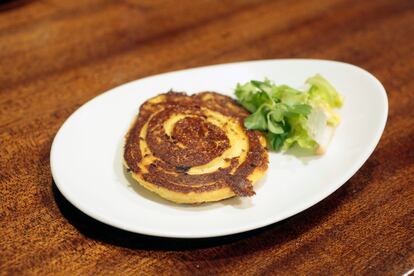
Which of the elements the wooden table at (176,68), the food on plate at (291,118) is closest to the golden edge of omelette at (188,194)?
the wooden table at (176,68)

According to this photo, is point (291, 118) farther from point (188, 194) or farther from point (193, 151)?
point (188, 194)

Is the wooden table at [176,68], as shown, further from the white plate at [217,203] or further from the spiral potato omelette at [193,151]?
the spiral potato omelette at [193,151]

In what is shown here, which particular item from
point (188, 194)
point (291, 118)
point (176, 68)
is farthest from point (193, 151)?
point (176, 68)

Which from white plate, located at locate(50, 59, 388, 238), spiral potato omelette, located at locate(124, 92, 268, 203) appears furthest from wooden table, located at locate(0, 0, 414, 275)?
spiral potato omelette, located at locate(124, 92, 268, 203)

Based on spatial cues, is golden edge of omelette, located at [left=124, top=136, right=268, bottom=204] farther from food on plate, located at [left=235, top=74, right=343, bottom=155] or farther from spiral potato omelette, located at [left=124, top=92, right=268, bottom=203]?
food on plate, located at [left=235, top=74, right=343, bottom=155]

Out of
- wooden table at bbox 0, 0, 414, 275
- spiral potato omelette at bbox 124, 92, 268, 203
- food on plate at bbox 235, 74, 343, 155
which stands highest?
food on plate at bbox 235, 74, 343, 155

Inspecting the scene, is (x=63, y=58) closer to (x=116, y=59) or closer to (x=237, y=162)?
(x=116, y=59)
